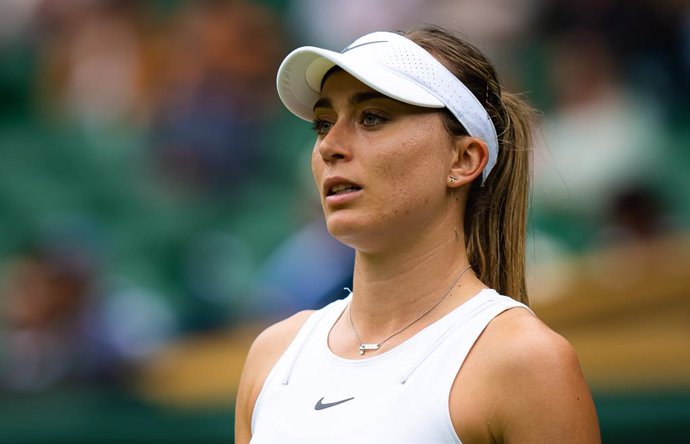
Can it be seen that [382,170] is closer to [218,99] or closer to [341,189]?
[341,189]

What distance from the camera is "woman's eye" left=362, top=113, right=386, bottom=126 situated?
235 centimetres

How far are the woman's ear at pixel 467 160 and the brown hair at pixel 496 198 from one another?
66 mm

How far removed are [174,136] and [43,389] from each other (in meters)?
2.19

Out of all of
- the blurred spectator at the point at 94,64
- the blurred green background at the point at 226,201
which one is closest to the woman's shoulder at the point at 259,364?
the blurred green background at the point at 226,201

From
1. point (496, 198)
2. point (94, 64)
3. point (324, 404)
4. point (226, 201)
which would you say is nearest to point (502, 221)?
point (496, 198)

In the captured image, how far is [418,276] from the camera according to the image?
2387 millimetres

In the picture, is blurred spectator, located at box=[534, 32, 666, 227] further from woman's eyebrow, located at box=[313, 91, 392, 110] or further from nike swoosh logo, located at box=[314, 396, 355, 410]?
nike swoosh logo, located at box=[314, 396, 355, 410]

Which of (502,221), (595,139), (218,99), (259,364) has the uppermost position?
(218,99)

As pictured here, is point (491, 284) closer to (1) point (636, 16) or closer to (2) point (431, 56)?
(2) point (431, 56)

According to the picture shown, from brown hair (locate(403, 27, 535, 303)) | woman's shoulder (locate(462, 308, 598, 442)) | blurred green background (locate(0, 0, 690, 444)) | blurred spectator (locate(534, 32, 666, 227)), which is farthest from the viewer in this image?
blurred spectator (locate(534, 32, 666, 227))

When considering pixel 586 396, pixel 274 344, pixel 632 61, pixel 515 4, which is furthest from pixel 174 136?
pixel 586 396

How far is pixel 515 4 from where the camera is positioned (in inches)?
290

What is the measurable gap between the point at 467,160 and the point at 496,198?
0.13 metres

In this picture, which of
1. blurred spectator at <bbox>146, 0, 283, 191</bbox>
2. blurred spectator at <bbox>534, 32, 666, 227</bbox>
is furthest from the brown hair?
blurred spectator at <bbox>146, 0, 283, 191</bbox>
